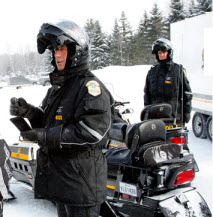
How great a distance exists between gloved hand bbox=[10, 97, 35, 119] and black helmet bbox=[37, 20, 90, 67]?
0.42 metres

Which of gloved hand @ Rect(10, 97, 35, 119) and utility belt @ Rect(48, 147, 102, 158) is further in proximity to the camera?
gloved hand @ Rect(10, 97, 35, 119)

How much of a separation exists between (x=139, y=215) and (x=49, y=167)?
1106 mm

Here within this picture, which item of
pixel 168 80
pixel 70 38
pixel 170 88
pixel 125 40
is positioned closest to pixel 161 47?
pixel 168 80

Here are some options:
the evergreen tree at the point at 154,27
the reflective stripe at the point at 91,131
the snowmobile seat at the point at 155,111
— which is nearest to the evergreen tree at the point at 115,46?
the evergreen tree at the point at 154,27

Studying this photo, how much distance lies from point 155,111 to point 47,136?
5.83ft

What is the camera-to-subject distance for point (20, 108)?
210 centimetres

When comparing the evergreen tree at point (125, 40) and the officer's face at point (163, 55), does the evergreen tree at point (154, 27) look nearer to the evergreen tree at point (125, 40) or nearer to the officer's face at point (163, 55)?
the evergreen tree at point (125, 40)

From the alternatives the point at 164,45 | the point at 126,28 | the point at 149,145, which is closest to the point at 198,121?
the point at 164,45

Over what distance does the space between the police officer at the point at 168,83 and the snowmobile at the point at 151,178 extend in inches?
60.9

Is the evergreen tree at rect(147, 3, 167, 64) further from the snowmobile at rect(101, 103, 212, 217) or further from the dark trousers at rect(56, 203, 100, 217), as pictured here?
the dark trousers at rect(56, 203, 100, 217)

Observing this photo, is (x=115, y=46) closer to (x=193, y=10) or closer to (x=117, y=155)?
(x=193, y=10)

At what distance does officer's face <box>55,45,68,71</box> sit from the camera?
205cm

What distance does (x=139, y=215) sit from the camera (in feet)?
8.86

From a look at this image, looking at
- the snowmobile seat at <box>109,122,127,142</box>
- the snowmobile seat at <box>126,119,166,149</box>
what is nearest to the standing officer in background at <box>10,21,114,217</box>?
the snowmobile seat at <box>126,119,166,149</box>
